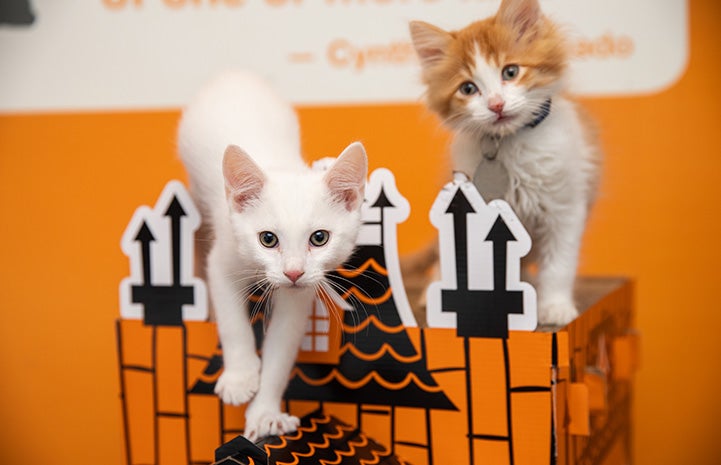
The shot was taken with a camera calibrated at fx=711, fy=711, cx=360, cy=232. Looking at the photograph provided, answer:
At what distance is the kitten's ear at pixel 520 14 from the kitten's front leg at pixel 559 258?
11.6 inches

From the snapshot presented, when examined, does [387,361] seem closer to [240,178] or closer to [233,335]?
[233,335]

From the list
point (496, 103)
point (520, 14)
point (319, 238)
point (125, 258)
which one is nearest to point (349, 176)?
point (319, 238)

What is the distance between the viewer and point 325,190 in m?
0.92

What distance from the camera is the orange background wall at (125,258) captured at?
160 cm

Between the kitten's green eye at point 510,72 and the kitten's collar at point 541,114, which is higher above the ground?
the kitten's green eye at point 510,72

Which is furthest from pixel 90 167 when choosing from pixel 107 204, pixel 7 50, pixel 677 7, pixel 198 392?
pixel 677 7

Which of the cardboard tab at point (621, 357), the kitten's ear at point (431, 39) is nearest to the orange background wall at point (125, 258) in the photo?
the cardboard tab at point (621, 357)

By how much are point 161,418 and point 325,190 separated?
0.52 m

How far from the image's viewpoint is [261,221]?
908 mm

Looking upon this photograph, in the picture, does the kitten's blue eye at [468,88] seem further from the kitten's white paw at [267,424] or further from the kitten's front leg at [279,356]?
the kitten's white paw at [267,424]

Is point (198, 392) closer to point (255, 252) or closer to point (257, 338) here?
point (257, 338)

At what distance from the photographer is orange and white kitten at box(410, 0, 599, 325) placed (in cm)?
100

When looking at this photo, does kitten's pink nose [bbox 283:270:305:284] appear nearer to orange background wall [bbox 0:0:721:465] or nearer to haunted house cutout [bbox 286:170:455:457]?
haunted house cutout [bbox 286:170:455:457]

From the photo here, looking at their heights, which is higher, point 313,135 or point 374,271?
point 313,135
